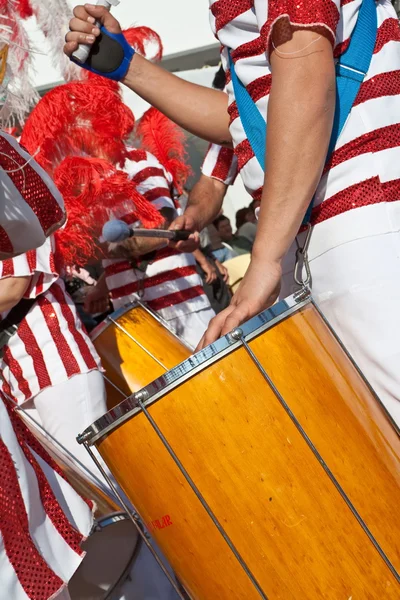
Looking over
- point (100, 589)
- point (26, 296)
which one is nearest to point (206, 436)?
point (100, 589)

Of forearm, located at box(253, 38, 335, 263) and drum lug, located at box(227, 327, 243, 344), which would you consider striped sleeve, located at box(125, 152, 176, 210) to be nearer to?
forearm, located at box(253, 38, 335, 263)

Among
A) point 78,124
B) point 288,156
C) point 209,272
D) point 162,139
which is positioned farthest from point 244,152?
point 209,272

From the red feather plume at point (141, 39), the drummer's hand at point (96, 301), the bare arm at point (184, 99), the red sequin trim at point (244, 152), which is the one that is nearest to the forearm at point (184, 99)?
the bare arm at point (184, 99)

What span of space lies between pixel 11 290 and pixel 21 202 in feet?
3.17

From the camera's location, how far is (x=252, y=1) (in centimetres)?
139

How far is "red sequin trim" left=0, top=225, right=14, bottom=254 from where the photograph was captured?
144cm

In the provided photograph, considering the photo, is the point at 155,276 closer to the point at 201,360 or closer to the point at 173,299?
the point at 173,299

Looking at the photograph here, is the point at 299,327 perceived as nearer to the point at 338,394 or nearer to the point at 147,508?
the point at 338,394

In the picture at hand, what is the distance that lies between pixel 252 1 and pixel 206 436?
82 centimetres

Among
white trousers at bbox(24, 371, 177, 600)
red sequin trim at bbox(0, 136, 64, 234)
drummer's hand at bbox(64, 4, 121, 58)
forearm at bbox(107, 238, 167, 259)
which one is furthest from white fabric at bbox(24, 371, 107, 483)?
drummer's hand at bbox(64, 4, 121, 58)

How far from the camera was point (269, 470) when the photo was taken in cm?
116

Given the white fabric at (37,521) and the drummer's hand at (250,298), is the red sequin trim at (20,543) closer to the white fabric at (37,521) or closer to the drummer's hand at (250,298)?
the white fabric at (37,521)

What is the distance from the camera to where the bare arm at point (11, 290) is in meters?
2.38

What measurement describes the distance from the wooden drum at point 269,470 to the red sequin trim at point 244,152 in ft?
1.24
